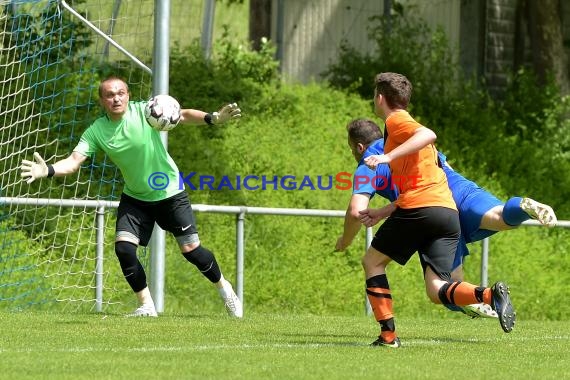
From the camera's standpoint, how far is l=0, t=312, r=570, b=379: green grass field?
7301 mm

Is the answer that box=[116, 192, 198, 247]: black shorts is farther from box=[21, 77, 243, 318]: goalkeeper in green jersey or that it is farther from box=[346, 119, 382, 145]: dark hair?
box=[346, 119, 382, 145]: dark hair

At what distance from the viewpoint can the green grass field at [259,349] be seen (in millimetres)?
7301

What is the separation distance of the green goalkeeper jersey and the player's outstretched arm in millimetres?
297

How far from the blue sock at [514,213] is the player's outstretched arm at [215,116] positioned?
2.57 metres

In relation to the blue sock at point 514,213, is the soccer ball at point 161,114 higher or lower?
higher

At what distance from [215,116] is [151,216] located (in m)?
0.94

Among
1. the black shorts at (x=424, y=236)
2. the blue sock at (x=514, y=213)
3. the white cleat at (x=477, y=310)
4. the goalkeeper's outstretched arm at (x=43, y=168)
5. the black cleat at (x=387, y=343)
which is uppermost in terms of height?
the goalkeeper's outstretched arm at (x=43, y=168)

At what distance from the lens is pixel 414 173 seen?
28.5 ft

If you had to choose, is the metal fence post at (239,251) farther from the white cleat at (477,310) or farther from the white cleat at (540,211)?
the white cleat at (540,211)

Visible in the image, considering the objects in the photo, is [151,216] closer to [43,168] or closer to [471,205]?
[43,168]

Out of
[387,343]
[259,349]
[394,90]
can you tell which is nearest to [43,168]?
[259,349]

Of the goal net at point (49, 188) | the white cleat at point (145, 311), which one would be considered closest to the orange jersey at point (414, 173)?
the white cleat at point (145, 311)

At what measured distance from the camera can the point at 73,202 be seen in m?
12.3

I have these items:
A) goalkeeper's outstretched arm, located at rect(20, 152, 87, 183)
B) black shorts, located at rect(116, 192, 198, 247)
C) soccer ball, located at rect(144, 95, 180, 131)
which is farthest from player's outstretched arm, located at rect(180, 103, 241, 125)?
goalkeeper's outstretched arm, located at rect(20, 152, 87, 183)
